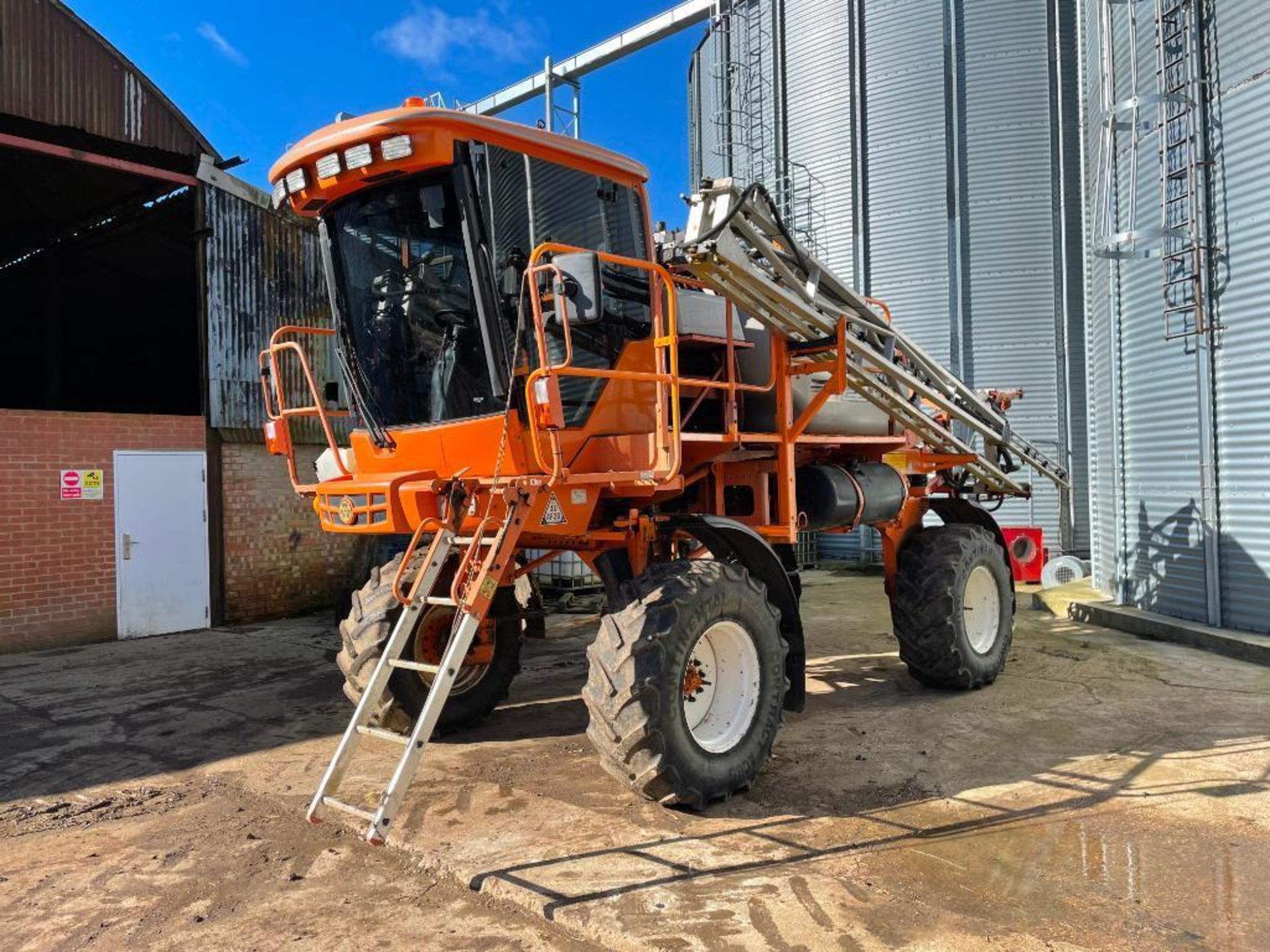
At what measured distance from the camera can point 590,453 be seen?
5.01 metres

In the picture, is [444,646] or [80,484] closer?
[444,646]

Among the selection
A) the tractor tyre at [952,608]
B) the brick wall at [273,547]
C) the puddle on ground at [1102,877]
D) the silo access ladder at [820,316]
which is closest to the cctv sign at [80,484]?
the brick wall at [273,547]

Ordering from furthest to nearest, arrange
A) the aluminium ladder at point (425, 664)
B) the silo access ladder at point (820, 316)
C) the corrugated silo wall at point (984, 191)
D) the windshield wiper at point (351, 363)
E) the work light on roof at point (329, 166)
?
the corrugated silo wall at point (984, 191) < the windshield wiper at point (351, 363) < the silo access ladder at point (820, 316) < the work light on roof at point (329, 166) < the aluminium ladder at point (425, 664)

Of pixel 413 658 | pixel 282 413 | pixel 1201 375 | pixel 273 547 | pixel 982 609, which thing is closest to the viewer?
pixel 282 413

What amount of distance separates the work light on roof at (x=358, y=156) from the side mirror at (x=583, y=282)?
1161 mm

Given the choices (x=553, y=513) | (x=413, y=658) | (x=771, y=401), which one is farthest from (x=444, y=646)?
(x=771, y=401)

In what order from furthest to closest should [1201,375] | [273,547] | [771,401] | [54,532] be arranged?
[273,547]
[54,532]
[1201,375]
[771,401]

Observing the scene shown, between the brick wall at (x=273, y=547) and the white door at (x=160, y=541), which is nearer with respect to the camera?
the white door at (x=160, y=541)

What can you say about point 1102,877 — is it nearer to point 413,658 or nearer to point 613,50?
point 413,658

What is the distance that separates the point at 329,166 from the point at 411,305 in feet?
2.61

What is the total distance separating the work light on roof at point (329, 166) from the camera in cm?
470

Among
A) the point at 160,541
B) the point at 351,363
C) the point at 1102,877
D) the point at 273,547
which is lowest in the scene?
the point at 1102,877

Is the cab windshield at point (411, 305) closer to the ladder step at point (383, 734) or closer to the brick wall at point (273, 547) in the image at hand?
the ladder step at point (383, 734)

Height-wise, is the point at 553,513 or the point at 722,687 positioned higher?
the point at 553,513
